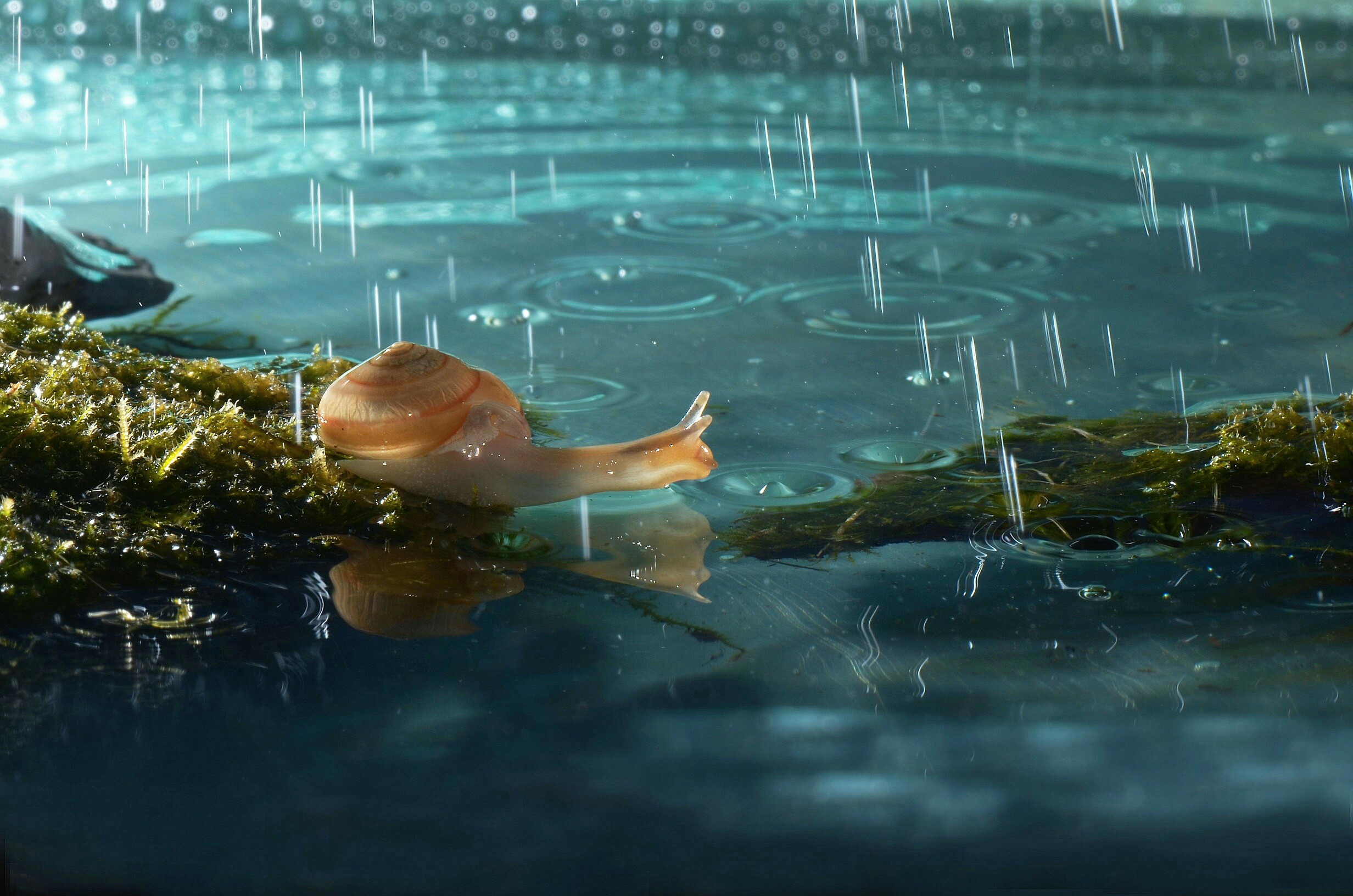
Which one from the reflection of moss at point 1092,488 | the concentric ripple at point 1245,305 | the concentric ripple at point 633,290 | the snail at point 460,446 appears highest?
the concentric ripple at point 633,290

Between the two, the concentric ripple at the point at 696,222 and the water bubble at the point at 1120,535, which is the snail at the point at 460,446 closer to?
the water bubble at the point at 1120,535

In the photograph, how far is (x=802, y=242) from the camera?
439cm

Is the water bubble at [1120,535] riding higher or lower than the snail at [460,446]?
lower

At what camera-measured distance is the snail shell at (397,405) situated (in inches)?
87.0

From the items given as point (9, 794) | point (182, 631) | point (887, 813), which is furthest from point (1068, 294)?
point (9, 794)

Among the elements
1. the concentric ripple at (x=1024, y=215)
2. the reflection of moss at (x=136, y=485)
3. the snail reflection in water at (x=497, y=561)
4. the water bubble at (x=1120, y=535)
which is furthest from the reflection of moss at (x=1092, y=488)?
the concentric ripple at (x=1024, y=215)

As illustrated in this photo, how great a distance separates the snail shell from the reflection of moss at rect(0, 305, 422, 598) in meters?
0.07

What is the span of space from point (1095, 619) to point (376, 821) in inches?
45.8

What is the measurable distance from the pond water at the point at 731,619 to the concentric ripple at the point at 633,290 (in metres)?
0.02

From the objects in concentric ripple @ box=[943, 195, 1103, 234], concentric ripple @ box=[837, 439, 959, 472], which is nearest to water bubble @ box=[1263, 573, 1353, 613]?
concentric ripple @ box=[837, 439, 959, 472]

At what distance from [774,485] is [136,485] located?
1213mm

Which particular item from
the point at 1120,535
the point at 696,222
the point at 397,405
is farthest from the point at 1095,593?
the point at 696,222

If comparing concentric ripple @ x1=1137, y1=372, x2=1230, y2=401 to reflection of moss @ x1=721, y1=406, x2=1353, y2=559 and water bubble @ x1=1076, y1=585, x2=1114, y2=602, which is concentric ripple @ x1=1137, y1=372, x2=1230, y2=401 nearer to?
reflection of moss @ x1=721, y1=406, x2=1353, y2=559

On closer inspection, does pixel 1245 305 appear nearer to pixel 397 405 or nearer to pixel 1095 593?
pixel 1095 593
